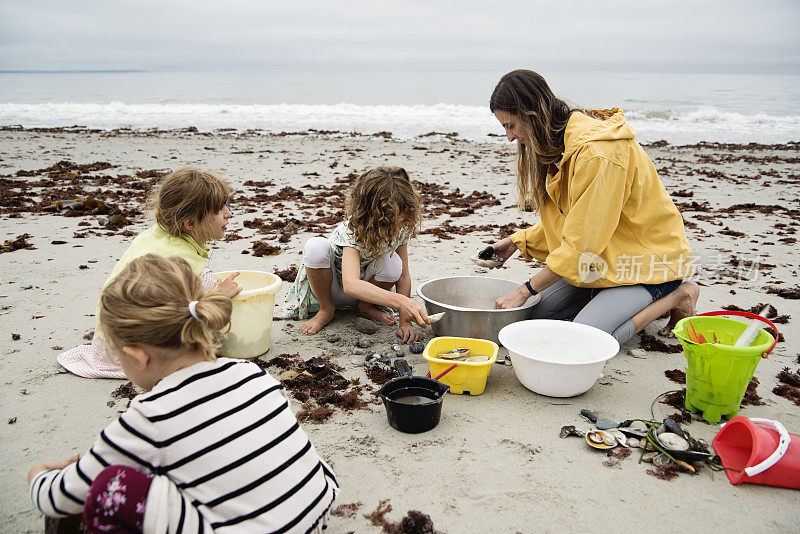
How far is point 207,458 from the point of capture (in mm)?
1550

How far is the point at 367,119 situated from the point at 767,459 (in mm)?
24207

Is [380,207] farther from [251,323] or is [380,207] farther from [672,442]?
[672,442]

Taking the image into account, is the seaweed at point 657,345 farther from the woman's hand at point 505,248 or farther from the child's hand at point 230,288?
A: the child's hand at point 230,288

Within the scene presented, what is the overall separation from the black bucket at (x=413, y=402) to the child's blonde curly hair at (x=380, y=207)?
3.61 feet

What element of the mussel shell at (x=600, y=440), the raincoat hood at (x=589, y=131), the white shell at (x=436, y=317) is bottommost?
the mussel shell at (x=600, y=440)

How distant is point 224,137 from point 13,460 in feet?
51.7

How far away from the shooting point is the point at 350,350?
3.65m

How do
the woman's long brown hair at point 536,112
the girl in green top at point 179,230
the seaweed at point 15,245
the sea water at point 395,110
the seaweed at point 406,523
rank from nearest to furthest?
1. the seaweed at point 406,523
2. the girl in green top at point 179,230
3. the woman's long brown hair at point 536,112
4. the seaweed at point 15,245
5. the sea water at point 395,110

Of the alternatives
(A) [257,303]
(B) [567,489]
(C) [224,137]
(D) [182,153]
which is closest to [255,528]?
(B) [567,489]

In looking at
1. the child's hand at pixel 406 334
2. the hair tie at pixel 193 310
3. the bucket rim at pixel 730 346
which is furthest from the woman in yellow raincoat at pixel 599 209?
the hair tie at pixel 193 310

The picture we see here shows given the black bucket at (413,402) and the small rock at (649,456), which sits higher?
the black bucket at (413,402)

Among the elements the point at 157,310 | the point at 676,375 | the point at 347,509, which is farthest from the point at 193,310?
the point at 676,375

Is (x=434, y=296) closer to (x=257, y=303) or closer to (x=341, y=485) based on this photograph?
(x=257, y=303)

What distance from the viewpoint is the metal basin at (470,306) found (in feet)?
11.6
